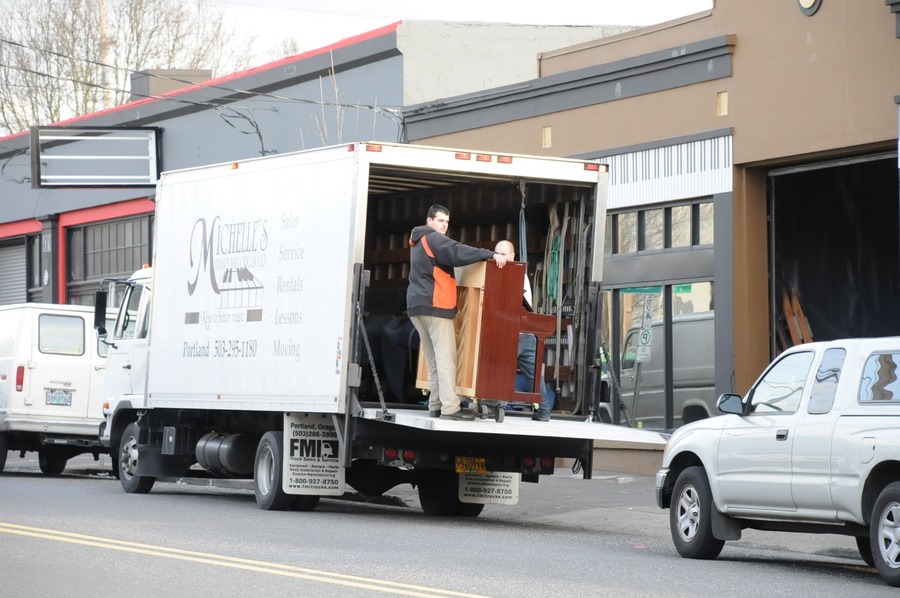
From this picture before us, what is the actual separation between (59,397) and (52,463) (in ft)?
6.39

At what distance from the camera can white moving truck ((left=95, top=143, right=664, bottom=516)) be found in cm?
1410

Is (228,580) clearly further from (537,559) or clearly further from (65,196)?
(65,196)

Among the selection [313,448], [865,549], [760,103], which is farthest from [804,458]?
[760,103]

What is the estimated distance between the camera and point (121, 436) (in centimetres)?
1869

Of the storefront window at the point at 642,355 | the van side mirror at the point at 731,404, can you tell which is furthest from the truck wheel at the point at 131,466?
the van side mirror at the point at 731,404

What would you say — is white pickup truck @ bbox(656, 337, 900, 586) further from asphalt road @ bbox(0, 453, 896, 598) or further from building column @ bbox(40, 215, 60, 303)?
building column @ bbox(40, 215, 60, 303)

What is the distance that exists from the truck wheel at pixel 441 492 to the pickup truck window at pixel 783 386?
4.97 meters

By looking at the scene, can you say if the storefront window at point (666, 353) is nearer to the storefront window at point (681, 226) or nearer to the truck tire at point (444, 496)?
the storefront window at point (681, 226)

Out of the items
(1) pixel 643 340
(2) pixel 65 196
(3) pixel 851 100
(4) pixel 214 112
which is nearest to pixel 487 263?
(3) pixel 851 100

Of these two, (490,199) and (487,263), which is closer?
(487,263)

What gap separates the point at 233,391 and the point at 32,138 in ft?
54.8

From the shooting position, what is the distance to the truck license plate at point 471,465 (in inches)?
567

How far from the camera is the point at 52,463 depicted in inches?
882

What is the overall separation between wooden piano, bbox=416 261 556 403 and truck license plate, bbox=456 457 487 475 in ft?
3.39
